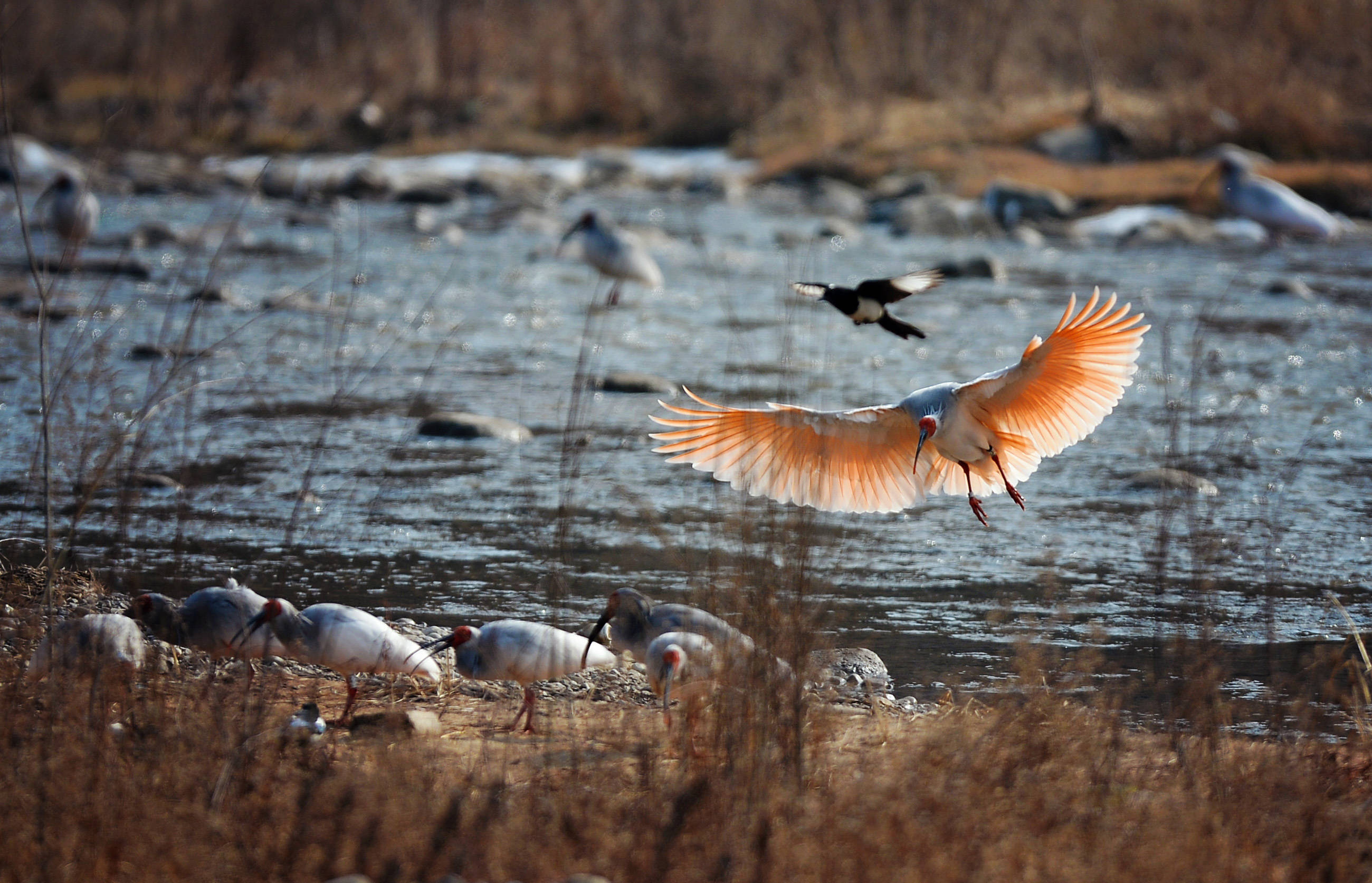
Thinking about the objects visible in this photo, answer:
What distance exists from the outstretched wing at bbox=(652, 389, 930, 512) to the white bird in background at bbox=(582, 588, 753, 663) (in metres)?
0.53

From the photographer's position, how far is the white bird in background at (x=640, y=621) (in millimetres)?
3936

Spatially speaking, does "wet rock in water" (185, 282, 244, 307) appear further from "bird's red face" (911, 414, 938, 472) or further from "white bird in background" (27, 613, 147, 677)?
"bird's red face" (911, 414, 938, 472)

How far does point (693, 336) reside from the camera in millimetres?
10133

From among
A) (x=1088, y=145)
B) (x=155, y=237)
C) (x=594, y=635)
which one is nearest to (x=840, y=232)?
A: (x=1088, y=145)

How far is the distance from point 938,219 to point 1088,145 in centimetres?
450

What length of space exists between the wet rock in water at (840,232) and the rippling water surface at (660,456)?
1.05 meters

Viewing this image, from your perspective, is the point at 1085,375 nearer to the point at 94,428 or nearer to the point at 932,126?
the point at 94,428

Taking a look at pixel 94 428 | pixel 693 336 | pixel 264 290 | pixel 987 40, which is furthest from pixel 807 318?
pixel 987 40

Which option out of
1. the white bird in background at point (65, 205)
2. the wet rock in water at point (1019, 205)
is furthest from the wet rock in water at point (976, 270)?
the white bird in background at point (65, 205)

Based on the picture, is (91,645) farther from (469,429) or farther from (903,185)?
(903,185)

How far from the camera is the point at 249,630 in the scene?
3.81m

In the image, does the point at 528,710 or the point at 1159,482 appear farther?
the point at 1159,482

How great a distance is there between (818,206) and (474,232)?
4.54 meters

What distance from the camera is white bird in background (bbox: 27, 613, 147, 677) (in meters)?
3.42
